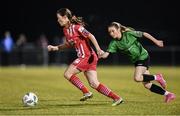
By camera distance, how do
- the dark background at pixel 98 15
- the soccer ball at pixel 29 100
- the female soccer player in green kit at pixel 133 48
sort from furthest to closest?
the dark background at pixel 98 15, the female soccer player in green kit at pixel 133 48, the soccer ball at pixel 29 100

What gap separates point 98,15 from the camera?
39.2m

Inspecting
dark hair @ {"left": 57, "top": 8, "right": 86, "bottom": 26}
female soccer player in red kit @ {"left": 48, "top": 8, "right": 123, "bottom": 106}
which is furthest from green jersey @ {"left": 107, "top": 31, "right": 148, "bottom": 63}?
dark hair @ {"left": 57, "top": 8, "right": 86, "bottom": 26}

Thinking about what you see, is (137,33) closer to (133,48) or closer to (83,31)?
(133,48)

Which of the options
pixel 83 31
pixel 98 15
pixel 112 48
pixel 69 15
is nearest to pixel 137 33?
pixel 112 48

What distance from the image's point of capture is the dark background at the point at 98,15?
4019 cm

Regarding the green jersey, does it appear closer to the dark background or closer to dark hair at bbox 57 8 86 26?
dark hair at bbox 57 8 86 26

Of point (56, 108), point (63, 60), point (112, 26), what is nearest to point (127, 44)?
point (112, 26)

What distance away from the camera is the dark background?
132 feet

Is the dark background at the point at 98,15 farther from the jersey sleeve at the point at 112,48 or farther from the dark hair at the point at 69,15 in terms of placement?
the jersey sleeve at the point at 112,48

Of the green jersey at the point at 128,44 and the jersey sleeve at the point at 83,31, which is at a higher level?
the jersey sleeve at the point at 83,31

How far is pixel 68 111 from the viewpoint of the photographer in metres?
11.8

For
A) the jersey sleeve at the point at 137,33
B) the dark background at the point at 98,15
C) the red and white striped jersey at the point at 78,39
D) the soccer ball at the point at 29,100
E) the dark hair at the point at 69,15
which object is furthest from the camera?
the dark background at the point at 98,15

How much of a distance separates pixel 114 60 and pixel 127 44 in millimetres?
25945

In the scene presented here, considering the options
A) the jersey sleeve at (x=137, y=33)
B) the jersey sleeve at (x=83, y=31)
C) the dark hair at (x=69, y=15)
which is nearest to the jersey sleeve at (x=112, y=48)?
the jersey sleeve at (x=137, y=33)
